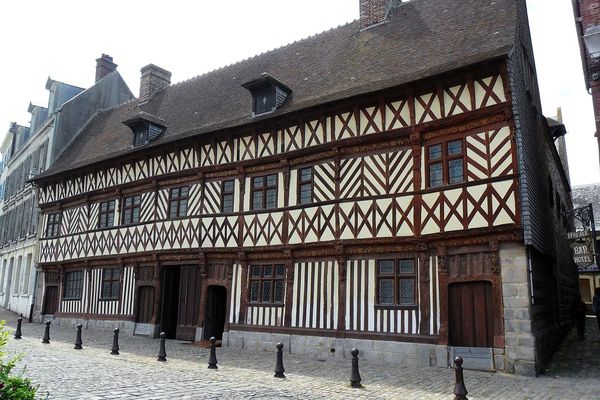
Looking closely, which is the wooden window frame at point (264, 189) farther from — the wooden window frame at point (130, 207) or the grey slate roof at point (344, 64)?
the wooden window frame at point (130, 207)

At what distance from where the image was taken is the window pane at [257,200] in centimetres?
1309

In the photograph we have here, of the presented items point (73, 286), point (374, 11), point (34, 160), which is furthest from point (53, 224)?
point (374, 11)

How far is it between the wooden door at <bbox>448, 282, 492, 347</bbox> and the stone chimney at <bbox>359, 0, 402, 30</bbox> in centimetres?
827

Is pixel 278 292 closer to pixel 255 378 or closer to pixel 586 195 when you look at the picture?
pixel 255 378

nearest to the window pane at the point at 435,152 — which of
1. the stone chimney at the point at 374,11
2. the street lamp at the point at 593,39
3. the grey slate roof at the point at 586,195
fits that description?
the street lamp at the point at 593,39

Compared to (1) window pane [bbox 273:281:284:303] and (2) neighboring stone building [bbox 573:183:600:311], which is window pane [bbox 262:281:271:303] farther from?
(2) neighboring stone building [bbox 573:183:600:311]

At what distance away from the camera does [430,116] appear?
34.1 feet

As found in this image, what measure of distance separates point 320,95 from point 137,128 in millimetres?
7191

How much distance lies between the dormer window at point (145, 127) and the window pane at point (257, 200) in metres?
4.96

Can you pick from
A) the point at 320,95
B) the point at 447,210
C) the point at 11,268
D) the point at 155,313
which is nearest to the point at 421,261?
the point at 447,210

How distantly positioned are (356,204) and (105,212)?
33.4 feet

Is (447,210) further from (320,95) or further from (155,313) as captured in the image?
(155,313)

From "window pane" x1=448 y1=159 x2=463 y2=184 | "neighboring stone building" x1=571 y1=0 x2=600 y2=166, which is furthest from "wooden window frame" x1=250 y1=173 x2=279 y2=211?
"neighboring stone building" x1=571 y1=0 x2=600 y2=166

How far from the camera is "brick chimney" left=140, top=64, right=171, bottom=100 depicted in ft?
65.9
